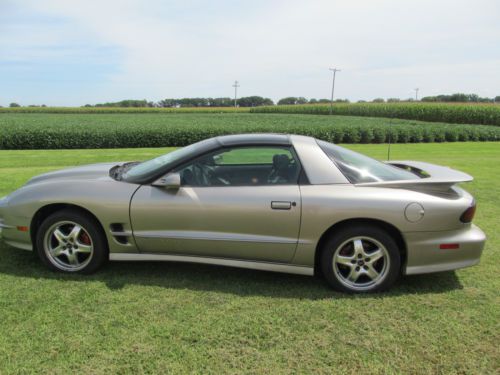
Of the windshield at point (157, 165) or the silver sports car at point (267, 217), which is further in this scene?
the windshield at point (157, 165)

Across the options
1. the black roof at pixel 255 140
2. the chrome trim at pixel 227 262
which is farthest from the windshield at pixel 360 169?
the chrome trim at pixel 227 262

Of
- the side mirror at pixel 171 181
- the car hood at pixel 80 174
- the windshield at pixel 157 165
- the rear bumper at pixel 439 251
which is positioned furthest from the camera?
the car hood at pixel 80 174

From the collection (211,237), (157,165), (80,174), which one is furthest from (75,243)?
(211,237)

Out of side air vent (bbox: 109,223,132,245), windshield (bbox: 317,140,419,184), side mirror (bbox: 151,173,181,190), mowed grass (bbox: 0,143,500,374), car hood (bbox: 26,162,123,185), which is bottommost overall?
mowed grass (bbox: 0,143,500,374)

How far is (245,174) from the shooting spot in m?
4.00

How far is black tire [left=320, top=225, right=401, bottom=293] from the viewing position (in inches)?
132

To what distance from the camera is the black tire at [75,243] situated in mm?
3639

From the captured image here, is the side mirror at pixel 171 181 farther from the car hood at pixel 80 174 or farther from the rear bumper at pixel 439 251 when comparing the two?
the rear bumper at pixel 439 251

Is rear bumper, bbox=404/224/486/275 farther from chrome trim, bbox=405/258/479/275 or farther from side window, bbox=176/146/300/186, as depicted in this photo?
side window, bbox=176/146/300/186

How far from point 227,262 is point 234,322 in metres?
0.66

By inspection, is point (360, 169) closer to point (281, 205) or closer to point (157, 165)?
point (281, 205)

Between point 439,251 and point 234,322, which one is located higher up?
point 439,251

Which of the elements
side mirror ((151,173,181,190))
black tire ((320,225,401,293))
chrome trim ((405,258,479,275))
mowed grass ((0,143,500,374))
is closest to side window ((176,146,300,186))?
side mirror ((151,173,181,190))

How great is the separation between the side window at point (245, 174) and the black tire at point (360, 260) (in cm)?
65
